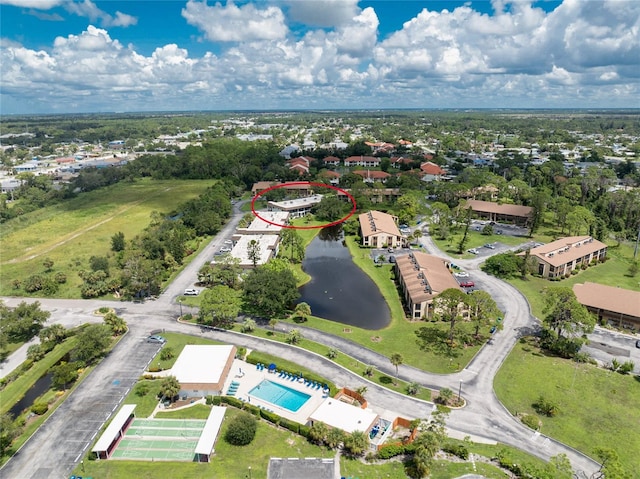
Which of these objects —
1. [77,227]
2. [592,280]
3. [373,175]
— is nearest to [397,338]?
[592,280]

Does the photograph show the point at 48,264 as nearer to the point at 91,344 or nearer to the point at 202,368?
the point at 91,344

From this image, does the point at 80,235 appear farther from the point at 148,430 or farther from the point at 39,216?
the point at 148,430

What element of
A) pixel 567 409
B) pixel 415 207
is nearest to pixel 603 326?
pixel 567 409

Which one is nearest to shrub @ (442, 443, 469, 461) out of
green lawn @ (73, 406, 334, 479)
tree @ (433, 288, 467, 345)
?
green lawn @ (73, 406, 334, 479)

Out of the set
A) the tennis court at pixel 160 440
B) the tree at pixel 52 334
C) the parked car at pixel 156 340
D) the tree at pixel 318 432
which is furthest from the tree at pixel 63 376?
the tree at pixel 318 432

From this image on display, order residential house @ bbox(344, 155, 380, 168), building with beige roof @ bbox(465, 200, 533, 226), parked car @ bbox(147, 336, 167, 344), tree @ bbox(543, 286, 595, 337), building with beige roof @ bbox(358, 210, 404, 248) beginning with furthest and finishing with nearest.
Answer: residential house @ bbox(344, 155, 380, 168), building with beige roof @ bbox(465, 200, 533, 226), building with beige roof @ bbox(358, 210, 404, 248), parked car @ bbox(147, 336, 167, 344), tree @ bbox(543, 286, 595, 337)

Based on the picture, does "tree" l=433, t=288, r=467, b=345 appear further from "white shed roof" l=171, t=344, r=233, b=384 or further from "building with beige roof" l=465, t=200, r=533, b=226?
"building with beige roof" l=465, t=200, r=533, b=226

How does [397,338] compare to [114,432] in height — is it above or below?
below
